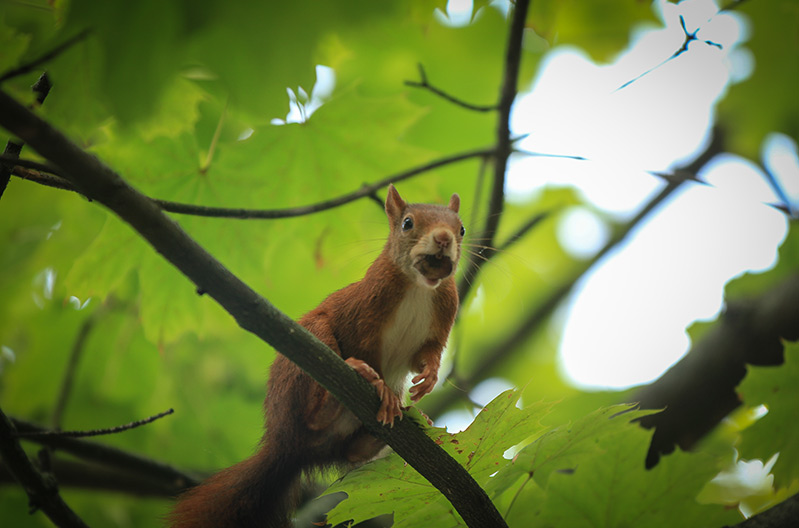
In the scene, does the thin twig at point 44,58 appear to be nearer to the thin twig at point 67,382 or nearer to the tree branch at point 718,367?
the thin twig at point 67,382

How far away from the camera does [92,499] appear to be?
382 centimetres

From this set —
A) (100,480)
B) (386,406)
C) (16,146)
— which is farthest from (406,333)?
(100,480)

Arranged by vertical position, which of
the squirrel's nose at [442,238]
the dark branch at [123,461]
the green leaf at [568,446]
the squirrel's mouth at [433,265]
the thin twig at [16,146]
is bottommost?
the green leaf at [568,446]

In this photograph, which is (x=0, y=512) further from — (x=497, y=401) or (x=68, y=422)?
(x=497, y=401)

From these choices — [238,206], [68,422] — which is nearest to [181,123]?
[238,206]

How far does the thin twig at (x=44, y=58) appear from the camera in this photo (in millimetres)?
1103

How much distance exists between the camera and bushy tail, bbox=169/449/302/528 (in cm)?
183

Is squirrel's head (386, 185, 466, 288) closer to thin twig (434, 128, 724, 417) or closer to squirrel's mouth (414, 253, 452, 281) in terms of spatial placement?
squirrel's mouth (414, 253, 452, 281)

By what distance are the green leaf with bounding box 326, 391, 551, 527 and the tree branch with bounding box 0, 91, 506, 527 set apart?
135 millimetres

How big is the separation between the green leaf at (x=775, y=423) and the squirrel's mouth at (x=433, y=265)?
1097mm

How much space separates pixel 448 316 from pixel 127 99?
1247 millimetres

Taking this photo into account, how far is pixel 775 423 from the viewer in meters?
2.10

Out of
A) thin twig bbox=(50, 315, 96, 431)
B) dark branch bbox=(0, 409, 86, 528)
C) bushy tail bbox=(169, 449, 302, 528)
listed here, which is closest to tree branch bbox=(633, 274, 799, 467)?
bushy tail bbox=(169, 449, 302, 528)

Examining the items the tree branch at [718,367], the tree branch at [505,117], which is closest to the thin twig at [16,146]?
the tree branch at [505,117]
